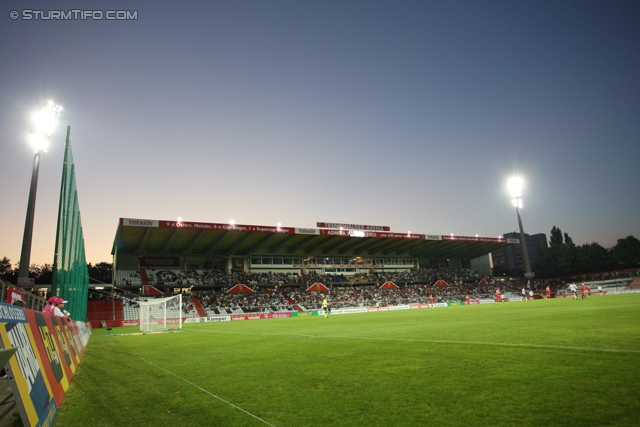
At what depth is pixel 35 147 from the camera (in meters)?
21.4

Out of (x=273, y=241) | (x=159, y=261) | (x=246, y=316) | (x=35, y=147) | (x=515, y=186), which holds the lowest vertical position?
(x=246, y=316)

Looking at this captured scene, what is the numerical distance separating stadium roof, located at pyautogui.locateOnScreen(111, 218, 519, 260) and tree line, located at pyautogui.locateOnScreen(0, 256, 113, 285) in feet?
96.4

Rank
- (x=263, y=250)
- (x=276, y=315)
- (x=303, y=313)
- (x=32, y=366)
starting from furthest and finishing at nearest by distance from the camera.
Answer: (x=263, y=250)
(x=303, y=313)
(x=276, y=315)
(x=32, y=366)

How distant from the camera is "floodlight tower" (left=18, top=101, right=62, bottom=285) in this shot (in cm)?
1802

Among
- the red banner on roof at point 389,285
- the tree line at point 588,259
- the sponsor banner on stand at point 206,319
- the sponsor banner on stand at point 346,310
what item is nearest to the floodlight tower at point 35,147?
the sponsor banner on stand at point 206,319

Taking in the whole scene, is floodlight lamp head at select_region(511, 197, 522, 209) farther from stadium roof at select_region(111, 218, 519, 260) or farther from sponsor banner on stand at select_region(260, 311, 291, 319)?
sponsor banner on stand at select_region(260, 311, 291, 319)

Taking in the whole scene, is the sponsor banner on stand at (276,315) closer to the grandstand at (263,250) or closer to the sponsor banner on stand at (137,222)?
the grandstand at (263,250)

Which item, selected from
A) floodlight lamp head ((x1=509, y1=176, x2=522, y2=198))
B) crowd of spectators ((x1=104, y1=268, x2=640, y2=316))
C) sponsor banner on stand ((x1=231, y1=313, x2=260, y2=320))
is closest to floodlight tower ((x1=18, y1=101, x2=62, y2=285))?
crowd of spectators ((x1=104, y1=268, x2=640, y2=316))

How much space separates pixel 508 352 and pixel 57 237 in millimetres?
11641

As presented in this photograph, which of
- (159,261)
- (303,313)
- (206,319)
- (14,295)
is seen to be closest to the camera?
(14,295)

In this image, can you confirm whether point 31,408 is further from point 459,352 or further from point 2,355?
point 459,352

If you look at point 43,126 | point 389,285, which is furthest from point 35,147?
point 389,285

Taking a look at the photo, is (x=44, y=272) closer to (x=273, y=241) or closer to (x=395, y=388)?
(x=273, y=241)

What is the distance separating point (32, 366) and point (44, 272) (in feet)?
314
